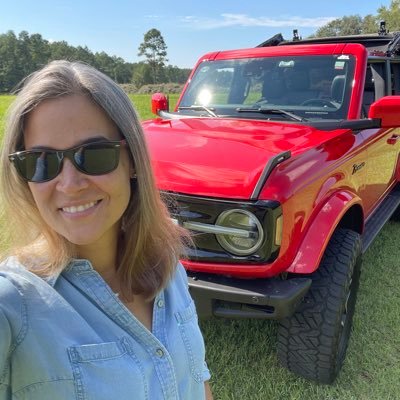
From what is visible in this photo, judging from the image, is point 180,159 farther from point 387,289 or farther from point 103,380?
point 387,289

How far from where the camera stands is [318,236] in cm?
227

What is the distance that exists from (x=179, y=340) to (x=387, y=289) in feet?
9.56

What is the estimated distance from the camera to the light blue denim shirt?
87 centimetres

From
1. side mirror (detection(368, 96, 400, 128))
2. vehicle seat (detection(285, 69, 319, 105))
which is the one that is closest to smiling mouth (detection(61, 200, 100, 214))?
side mirror (detection(368, 96, 400, 128))

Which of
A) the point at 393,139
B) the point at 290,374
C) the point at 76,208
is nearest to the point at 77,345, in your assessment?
the point at 76,208

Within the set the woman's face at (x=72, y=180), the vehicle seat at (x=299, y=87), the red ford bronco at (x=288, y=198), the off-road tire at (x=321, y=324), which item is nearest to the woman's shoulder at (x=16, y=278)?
the woman's face at (x=72, y=180)

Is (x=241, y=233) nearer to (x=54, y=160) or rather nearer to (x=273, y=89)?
(x=54, y=160)

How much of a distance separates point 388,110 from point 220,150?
1279mm

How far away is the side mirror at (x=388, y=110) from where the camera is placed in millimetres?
2885

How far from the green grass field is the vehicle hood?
40 cm

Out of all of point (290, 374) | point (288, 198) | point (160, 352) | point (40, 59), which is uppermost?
point (40, 59)

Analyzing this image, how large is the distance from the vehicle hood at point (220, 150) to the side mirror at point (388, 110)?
0.36 metres

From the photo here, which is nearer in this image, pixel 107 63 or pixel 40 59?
pixel 40 59

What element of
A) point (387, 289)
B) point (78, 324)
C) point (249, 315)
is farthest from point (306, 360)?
point (78, 324)
